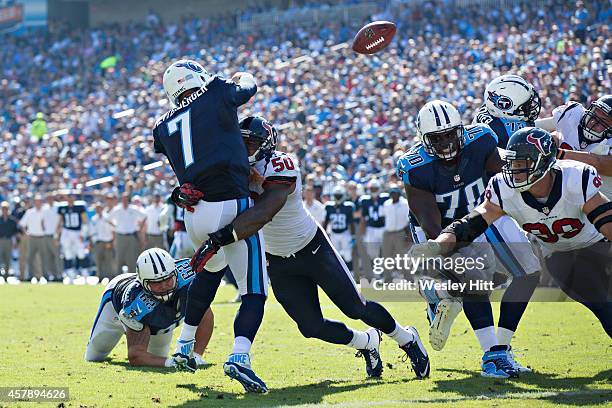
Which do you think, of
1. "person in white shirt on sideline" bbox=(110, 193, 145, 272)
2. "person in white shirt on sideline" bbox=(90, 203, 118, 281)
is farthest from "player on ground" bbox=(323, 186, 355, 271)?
"person in white shirt on sideline" bbox=(90, 203, 118, 281)

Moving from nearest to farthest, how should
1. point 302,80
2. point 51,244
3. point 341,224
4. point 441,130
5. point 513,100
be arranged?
point 441,130 → point 513,100 → point 341,224 → point 51,244 → point 302,80

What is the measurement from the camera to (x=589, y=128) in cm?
806

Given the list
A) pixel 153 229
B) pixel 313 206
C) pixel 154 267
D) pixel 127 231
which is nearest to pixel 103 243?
pixel 127 231

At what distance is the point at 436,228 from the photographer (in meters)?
6.69

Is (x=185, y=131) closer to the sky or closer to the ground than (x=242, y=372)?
closer to the sky

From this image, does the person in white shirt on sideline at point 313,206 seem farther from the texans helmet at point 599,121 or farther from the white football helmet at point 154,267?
the white football helmet at point 154,267

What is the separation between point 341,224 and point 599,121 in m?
9.96

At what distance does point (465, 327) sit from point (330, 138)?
13.5 metres

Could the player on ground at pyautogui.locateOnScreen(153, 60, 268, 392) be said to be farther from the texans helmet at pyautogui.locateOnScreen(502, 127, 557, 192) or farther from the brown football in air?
the brown football in air

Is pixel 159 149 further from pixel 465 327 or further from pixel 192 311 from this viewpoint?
pixel 465 327

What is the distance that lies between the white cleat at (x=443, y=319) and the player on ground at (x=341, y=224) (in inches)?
424

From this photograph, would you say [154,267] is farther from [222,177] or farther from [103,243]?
[103,243]

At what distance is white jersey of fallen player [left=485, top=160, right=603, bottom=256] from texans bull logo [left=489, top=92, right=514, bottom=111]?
5.57 feet

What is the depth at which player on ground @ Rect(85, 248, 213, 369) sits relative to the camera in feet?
24.2
